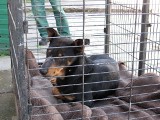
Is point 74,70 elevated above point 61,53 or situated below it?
below

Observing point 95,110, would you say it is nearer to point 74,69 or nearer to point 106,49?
point 74,69

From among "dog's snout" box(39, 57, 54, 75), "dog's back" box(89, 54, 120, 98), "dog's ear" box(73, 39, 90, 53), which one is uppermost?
"dog's ear" box(73, 39, 90, 53)

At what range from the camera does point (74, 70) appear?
2.76m

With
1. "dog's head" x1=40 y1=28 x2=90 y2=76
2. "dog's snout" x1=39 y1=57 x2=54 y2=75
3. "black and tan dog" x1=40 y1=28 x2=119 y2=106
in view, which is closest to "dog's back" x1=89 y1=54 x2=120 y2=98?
"black and tan dog" x1=40 y1=28 x2=119 y2=106

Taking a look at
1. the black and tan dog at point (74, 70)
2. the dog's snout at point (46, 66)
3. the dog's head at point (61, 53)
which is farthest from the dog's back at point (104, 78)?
the dog's snout at point (46, 66)

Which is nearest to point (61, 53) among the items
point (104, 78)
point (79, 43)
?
point (79, 43)

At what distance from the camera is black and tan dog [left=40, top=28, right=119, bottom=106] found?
7.89 feet

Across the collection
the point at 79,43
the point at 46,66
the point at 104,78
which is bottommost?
the point at 104,78

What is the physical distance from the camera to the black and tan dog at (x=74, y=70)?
2404 mm

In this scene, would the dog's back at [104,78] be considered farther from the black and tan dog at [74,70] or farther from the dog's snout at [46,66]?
the dog's snout at [46,66]

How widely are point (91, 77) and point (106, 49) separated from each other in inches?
45.3

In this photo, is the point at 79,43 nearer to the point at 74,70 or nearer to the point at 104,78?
the point at 74,70

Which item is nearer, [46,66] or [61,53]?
[46,66]

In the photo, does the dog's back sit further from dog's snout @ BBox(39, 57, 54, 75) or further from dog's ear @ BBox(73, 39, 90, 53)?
dog's snout @ BBox(39, 57, 54, 75)
